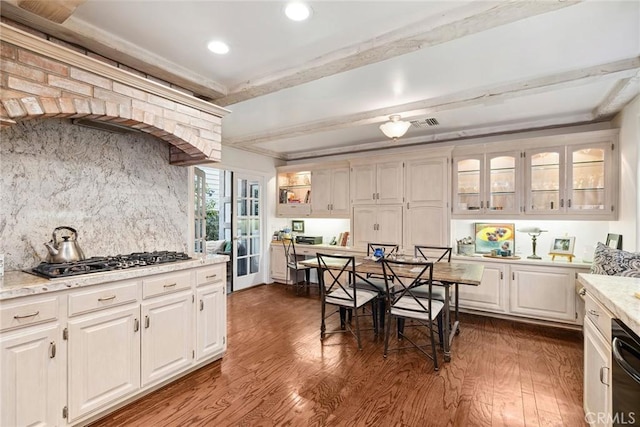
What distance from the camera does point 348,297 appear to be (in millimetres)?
3377

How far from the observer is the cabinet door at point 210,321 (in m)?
2.70

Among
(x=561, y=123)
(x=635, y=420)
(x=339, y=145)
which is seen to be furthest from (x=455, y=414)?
(x=339, y=145)

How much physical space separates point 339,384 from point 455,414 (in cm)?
87

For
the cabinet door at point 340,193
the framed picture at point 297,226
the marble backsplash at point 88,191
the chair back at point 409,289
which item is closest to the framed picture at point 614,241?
the chair back at point 409,289

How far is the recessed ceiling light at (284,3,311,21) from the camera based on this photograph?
75.8 inches

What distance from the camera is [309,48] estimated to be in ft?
8.01

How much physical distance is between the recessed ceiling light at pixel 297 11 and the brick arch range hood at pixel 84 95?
1135 millimetres

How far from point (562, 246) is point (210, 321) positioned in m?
4.29

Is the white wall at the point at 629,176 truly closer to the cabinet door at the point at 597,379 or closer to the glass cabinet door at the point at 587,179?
the glass cabinet door at the point at 587,179

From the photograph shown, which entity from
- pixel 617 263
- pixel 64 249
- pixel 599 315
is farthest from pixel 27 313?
pixel 617 263

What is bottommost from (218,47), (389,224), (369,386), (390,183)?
(369,386)

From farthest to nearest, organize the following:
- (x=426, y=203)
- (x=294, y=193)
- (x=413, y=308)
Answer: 1. (x=294, y=193)
2. (x=426, y=203)
3. (x=413, y=308)

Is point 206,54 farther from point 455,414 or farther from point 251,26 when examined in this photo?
point 455,414

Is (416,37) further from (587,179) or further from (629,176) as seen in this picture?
(587,179)
